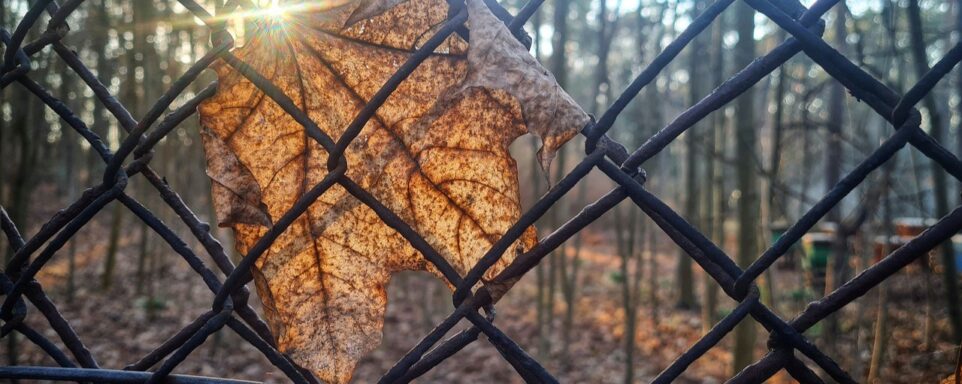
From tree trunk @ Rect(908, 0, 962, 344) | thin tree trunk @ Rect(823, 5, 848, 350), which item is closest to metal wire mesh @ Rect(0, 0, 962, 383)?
thin tree trunk @ Rect(823, 5, 848, 350)

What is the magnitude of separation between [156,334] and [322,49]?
29.0 feet

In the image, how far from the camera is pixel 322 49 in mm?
800

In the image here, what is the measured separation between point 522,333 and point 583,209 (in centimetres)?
823

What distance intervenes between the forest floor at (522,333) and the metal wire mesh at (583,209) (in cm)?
440

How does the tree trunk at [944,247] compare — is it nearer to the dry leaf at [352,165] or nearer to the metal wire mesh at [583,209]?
the metal wire mesh at [583,209]

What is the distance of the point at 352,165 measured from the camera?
803 millimetres

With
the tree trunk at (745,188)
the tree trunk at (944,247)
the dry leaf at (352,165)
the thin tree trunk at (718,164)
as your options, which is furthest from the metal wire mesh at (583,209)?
the thin tree trunk at (718,164)

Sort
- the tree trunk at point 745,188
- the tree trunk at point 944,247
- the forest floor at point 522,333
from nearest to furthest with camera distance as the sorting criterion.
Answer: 1. the tree trunk at point 944,247
2. the tree trunk at point 745,188
3. the forest floor at point 522,333

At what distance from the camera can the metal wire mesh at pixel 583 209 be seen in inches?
25.4

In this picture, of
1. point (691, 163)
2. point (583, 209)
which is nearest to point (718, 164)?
point (691, 163)

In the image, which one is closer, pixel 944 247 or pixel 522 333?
pixel 944 247

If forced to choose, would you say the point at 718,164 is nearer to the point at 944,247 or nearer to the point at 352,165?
the point at 944,247

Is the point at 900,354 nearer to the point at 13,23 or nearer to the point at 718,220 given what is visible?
the point at 718,220

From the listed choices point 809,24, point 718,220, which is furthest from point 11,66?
point 718,220
